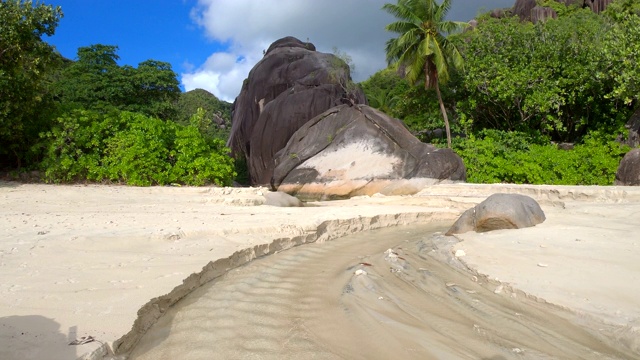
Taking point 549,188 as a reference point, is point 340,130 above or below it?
above

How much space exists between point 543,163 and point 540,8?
32.5m

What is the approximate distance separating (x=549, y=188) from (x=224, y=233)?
989 centimetres

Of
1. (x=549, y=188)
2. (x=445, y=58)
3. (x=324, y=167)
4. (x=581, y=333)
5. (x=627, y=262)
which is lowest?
(x=581, y=333)

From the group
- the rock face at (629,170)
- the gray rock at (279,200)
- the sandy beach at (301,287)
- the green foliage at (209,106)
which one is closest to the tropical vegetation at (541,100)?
the rock face at (629,170)

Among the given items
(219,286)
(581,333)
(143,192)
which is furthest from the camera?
(143,192)

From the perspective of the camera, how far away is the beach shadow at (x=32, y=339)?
2.47 metres

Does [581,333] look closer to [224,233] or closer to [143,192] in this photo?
[224,233]

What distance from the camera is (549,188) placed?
1207 cm

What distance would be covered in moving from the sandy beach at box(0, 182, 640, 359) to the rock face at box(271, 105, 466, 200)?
7.27 metres

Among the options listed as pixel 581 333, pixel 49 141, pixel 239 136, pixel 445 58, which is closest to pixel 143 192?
pixel 49 141

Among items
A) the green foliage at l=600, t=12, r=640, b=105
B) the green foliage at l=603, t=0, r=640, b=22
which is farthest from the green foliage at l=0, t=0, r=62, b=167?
the green foliage at l=603, t=0, r=640, b=22

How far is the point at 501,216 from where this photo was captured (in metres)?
7.29

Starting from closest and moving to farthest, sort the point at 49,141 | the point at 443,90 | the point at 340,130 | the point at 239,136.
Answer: the point at 49,141
the point at 340,130
the point at 443,90
the point at 239,136

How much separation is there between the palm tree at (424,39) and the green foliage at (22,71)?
14364mm
